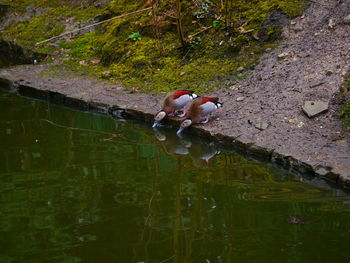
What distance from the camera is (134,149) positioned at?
23.8 feet

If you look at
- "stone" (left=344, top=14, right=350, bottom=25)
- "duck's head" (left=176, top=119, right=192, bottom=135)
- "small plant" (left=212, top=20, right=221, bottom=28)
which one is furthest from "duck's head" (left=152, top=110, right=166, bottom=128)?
"stone" (left=344, top=14, right=350, bottom=25)

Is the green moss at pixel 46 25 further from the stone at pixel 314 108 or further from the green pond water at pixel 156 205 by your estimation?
the stone at pixel 314 108

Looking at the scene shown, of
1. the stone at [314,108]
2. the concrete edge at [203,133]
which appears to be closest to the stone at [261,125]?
the concrete edge at [203,133]

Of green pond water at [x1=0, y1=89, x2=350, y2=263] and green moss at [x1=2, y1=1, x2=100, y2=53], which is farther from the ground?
green moss at [x1=2, y1=1, x2=100, y2=53]

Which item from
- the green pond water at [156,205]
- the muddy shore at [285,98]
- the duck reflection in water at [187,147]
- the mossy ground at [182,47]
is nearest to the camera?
the green pond water at [156,205]

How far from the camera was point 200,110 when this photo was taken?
7.56 m

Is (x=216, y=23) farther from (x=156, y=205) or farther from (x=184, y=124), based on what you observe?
(x=156, y=205)

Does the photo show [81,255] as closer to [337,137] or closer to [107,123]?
[337,137]

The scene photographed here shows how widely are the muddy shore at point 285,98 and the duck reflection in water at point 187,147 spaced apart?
0.18 meters

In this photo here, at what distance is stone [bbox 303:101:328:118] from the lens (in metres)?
7.08

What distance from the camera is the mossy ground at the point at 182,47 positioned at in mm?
9344

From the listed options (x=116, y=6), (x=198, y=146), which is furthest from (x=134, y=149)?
(x=116, y=6)

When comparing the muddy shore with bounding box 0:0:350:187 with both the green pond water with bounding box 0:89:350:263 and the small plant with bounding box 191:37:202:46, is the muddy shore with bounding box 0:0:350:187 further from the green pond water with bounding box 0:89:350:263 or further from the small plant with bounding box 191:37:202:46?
the small plant with bounding box 191:37:202:46

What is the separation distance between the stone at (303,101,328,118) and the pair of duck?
1.28 meters
